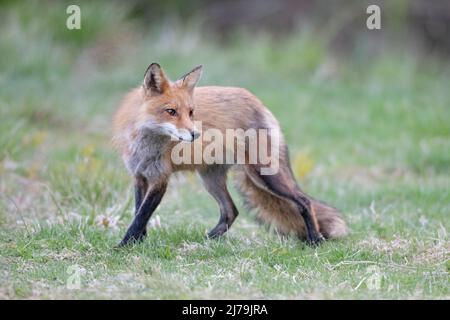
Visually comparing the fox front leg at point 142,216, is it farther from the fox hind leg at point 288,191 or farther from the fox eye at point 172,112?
the fox hind leg at point 288,191

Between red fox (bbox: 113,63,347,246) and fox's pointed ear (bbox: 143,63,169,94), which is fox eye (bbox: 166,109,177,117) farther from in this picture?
fox's pointed ear (bbox: 143,63,169,94)

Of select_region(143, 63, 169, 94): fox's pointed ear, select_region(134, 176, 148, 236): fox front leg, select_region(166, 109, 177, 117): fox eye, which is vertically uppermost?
select_region(143, 63, 169, 94): fox's pointed ear

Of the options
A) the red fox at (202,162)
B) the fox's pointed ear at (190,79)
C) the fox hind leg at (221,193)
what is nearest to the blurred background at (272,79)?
the fox hind leg at (221,193)

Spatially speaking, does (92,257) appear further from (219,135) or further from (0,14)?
(0,14)

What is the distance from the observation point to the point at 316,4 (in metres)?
22.7

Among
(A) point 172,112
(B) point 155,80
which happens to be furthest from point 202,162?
(B) point 155,80

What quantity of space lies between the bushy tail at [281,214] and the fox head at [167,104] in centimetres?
105

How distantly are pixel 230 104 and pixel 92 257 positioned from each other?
6.15 feet

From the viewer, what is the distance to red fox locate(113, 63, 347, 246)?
21.0 feet

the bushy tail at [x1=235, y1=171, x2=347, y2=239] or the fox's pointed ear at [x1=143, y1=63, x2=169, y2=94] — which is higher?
the fox's pointed ear at [x1=143, y1=63, x2=169, y2=94]

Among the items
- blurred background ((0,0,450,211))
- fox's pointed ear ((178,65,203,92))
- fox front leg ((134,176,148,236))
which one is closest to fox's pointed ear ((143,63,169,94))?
fox's pointed ear ((178,65,203,92))

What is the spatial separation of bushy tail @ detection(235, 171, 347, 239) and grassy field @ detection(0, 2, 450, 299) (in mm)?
169

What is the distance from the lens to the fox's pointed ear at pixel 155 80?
636 cm

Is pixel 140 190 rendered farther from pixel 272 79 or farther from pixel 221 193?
pixel 272 79
